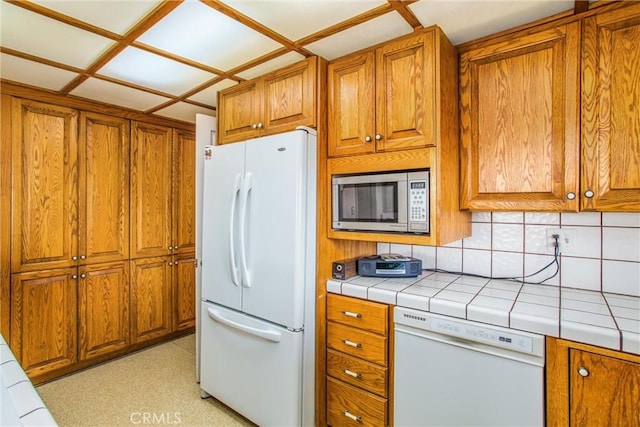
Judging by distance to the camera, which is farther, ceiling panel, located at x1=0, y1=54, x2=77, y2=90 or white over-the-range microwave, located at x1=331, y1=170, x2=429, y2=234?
ceiling panel, located at x1=0, y1=54, x2=77, y2=90

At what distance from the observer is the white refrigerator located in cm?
169

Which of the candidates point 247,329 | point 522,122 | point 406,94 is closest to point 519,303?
point 522,122

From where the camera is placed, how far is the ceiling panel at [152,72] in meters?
1.78

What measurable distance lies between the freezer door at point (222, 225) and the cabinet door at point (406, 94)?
0.86 meters

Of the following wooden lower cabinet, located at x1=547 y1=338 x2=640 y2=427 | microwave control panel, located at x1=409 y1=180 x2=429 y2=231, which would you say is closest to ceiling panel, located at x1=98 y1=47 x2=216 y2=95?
microwave control panel, located at x1=409 y1=180 x2=429 y2=231

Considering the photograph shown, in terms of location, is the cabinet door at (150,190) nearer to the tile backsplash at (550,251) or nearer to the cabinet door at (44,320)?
the cabinet door at (44,320)

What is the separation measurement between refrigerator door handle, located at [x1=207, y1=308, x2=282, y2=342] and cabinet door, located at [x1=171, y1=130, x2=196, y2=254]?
1.25 metres

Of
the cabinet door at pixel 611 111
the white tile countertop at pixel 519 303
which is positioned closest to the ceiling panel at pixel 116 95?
the white tile countertop at pixel 519 303

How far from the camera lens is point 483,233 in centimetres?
190

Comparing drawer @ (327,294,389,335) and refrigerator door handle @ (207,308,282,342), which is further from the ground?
drawer @ (327,294,389,335)

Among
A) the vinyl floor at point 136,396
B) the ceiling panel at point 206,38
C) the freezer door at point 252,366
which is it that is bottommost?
the vinyl floor at point 136,396

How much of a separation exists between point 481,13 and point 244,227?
61.7 inches

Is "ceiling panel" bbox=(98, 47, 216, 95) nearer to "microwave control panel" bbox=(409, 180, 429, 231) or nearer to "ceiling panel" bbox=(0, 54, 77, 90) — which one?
"ceiling panel" bbox=(0, 54, 77, 90)

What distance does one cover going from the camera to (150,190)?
2.89 metres
